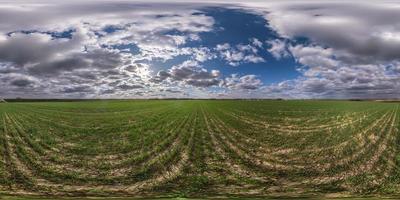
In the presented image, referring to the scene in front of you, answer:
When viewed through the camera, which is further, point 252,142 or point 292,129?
point 292,129

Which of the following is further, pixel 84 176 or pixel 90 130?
pixel 90 130

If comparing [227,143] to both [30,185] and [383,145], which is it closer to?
[383,145]

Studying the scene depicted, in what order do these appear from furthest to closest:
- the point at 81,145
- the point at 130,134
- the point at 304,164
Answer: the point at 130,134
the point at 81,145
the point at 304,164

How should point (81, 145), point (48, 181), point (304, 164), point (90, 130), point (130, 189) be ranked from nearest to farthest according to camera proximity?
1. point (130, 189)
2. point (48, 181)
3. point (304, 164)
4. point (81, 145)
5. point (90, 130)

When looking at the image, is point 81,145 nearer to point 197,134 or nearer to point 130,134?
point 130,134

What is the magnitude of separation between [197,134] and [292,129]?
20.1 ft

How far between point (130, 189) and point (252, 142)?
9360 millimetres

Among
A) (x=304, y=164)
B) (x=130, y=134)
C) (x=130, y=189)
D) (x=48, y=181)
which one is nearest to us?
(x=130, y=189)

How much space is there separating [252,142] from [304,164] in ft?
16.2

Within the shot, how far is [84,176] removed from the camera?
12914 mm

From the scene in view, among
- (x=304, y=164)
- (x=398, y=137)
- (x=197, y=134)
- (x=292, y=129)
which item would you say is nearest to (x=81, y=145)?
(x=197, y=134)

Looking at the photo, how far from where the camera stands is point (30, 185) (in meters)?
12.0

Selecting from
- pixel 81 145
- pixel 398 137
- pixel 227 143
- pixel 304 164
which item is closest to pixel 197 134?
pixel 227 143

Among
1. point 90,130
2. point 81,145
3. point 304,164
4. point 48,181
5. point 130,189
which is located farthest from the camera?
point 90,130
